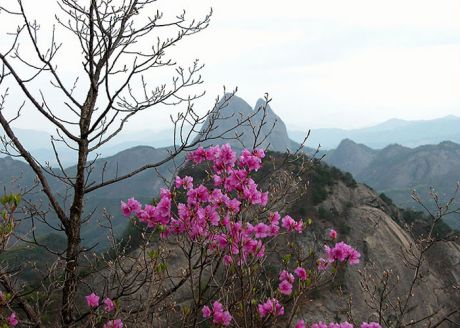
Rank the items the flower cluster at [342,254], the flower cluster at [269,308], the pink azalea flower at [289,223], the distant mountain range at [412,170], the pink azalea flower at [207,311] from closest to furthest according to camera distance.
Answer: the flower cluster at [269,308] → the pink azalea flower at [207,311] → the flower cluster at [342,254] → the pink azalea flower at [289,223] → the distant mountain range at [412,170]

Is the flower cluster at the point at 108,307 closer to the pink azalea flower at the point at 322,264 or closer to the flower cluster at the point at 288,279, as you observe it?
the flower cluster at the point at 288,279

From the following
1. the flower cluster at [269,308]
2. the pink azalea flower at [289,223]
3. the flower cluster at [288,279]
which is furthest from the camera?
the pink azalea flower at [289,223]

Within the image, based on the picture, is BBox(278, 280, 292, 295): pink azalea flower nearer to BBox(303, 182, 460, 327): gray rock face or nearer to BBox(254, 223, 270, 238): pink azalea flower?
BBox(254, 223, 270, 238): pink azalea flower

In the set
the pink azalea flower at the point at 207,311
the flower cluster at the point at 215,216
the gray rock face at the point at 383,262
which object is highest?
the flower cluster at the point at 215,216

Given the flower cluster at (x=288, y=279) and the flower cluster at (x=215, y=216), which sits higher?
the flower cluster at (x=215, y=216)

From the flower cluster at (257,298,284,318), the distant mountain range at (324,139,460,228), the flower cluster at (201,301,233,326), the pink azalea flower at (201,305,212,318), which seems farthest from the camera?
the distant mountain range at (324,139,460,228)

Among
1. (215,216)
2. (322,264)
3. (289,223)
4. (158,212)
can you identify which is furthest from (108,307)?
(322,264)

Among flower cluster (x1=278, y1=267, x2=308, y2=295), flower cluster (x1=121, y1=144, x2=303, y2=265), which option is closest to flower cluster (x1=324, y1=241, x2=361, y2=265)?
flower cluster (x1=278, y1=267, x2=308, y2=295)

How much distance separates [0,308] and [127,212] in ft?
5.14

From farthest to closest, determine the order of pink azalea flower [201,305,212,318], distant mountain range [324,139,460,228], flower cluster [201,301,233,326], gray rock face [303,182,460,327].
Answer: distant mountain range [324,139,460,228] < gray rock face [303,182,460,327] < pink azalea flower [201,305,212,318] < flower cluster [201,301,233,326]

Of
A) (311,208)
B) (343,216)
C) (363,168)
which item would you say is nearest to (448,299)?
(343,216)

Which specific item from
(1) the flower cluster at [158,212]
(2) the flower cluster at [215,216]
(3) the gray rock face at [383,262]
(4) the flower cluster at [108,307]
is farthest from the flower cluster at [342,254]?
(3) the gray rock face at [383,262]

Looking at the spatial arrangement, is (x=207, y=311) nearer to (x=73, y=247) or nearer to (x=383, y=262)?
(x=73, y=247)

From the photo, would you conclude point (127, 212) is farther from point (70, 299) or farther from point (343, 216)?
point (343, 216)
